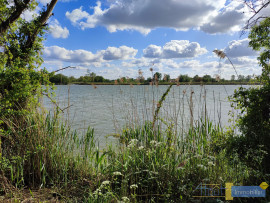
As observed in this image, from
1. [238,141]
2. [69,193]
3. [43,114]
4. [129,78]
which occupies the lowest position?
[69,193]

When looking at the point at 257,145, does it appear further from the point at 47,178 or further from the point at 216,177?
the point at 47,178

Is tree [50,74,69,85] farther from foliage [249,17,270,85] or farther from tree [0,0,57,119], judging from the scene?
foliage [249,17,270,85]

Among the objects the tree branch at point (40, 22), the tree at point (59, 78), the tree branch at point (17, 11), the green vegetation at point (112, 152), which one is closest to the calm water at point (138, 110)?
the tree at point (59, 78)

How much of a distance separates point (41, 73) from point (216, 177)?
342 centimetres

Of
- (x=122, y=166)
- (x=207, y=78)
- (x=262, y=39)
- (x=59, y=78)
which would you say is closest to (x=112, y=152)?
(x=122, y=166)

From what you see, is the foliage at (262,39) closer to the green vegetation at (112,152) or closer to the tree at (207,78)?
the green vegetation at (112,152)

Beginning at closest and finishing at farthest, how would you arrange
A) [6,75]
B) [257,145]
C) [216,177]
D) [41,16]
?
[257,145]
[216,177]
[6,75]
[41,16]

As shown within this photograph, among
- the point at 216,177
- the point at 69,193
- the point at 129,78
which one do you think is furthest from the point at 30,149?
the point at 216,177

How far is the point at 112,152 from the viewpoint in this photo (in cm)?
344

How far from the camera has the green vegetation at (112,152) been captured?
273 centimetres

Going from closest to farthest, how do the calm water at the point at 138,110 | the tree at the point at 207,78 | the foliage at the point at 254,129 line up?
the foliage at the point at 254,129 < the calm water at the point at 138,110 < the tree at the point at 207,78

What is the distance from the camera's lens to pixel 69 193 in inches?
121

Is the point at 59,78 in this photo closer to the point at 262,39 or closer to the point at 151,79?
the point at 151,79

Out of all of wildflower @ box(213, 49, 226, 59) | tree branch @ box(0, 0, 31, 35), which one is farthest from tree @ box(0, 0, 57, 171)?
wildflower @ box(213, 49, 226, 59)
